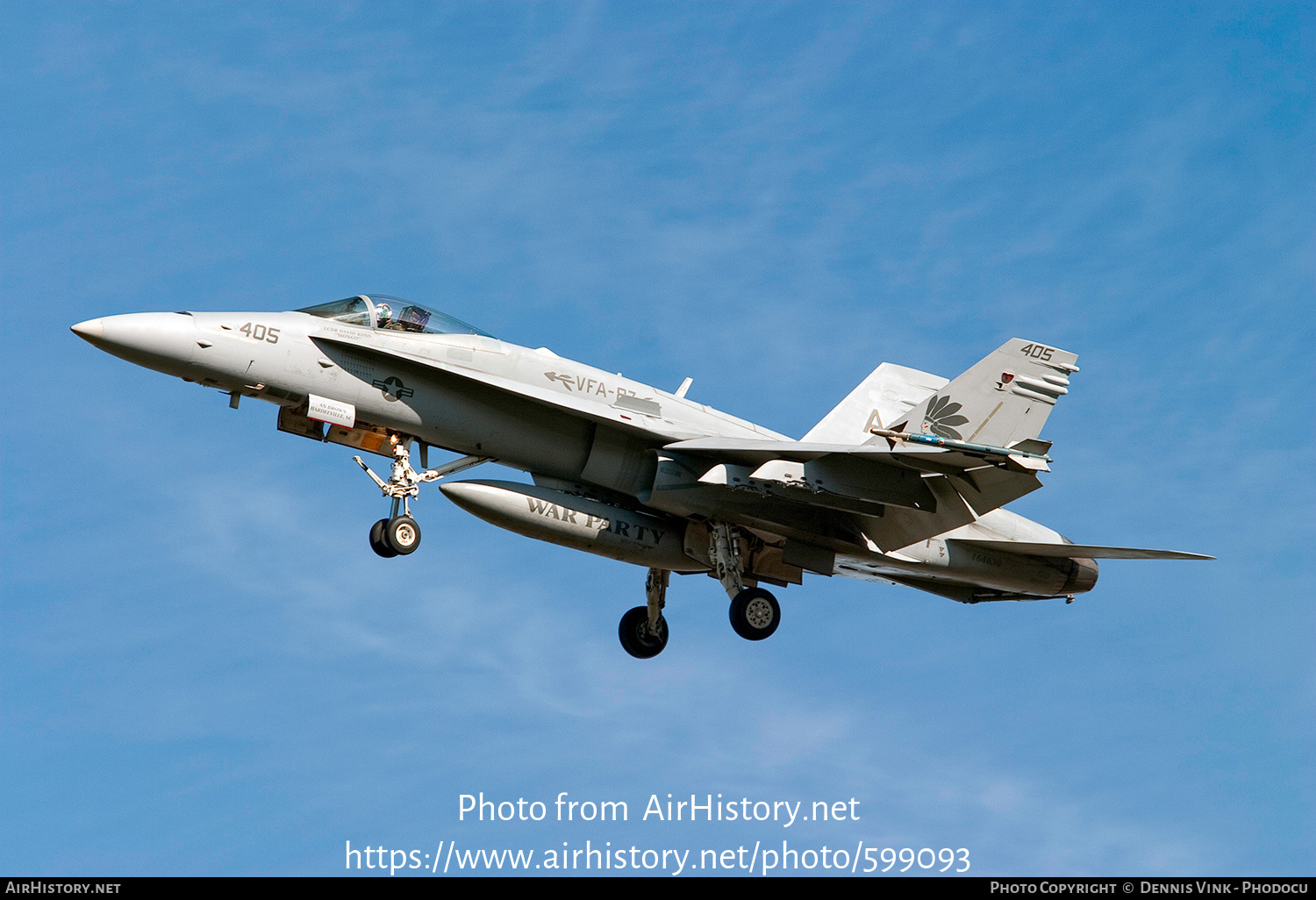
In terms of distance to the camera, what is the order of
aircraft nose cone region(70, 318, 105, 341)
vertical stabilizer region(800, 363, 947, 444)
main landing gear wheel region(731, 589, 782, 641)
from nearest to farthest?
aircraft nose cone region(70, 318, 105, 341), main landing gear wheel region(731, 589, 782, 641), vertical stabilizer region(800, 363, 947, 444)

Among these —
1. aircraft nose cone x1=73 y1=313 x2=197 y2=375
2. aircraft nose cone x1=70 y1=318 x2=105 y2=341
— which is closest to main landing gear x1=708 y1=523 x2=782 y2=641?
aircraft nose cone x1=73 y1=313 x2=197 y2=375

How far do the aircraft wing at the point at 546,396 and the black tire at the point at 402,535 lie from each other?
203 centimetres

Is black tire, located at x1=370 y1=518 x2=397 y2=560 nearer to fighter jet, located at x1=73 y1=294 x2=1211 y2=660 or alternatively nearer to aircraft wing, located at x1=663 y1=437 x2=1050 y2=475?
fighter jet, located at x1=73 y1=294 x2=1211 y2=660

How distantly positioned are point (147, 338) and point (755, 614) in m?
9.01

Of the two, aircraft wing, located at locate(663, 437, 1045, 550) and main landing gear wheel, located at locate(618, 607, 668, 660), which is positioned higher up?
aircraft wing, located at locate(663, 437, 1045, 550)

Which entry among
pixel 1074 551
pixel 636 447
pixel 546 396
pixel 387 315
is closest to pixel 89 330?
pixel 387 315

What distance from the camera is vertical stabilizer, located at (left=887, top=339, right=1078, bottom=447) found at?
1936 centimetres

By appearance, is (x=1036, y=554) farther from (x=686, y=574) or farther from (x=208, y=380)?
(x=208, y=380)

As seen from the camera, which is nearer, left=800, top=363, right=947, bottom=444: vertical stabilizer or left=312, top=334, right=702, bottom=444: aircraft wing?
left=312, top=334, right=702, bottom=444: aircraft wing

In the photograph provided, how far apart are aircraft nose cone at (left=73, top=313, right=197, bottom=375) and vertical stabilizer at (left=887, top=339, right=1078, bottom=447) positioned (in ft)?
30.4

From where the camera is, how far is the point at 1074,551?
815 inches

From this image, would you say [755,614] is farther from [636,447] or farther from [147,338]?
[147,338]
